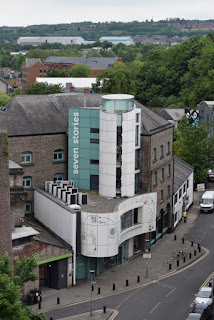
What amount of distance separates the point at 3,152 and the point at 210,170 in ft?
201

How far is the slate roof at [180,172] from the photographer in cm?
8169

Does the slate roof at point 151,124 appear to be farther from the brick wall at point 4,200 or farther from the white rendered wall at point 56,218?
the brick wall at point 4,200

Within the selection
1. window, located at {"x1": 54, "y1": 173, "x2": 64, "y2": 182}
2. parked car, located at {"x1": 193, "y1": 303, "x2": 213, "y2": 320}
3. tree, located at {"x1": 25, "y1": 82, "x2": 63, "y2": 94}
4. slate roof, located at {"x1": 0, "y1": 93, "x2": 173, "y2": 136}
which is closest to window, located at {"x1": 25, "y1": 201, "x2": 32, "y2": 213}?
window, located at {"x1": 54, "y1": 173, "x2": 64, "y2": 182}

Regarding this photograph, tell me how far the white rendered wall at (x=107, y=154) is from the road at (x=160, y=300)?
1090 cm

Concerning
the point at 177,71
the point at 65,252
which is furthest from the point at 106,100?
the point at 177,71

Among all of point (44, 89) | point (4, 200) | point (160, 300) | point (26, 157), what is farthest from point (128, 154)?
point (44, 89)

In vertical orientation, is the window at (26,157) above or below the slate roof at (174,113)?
→ above

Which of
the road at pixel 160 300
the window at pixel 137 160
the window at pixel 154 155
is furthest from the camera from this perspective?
the window at pixel 154 155

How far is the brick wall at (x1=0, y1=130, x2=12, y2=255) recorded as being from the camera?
46469 mm

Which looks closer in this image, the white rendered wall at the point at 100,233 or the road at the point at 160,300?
the road at the point at 160,300

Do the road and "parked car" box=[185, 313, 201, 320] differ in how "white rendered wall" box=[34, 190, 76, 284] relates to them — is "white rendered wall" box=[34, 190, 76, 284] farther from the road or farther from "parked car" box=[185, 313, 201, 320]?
"parked car" box=[185, 313, 201, 320]

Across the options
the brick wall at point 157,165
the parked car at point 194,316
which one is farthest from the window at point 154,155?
the parked car at point 194,316

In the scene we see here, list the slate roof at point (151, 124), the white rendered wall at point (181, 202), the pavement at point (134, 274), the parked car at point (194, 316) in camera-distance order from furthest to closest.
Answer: the white rendered wall at point (181, 202) < the slate roof at point (151, 124) < the pavement at point (134, 274) < the parked car at point (194, 316)

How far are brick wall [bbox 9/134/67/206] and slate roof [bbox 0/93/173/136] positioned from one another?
2.33 feet
